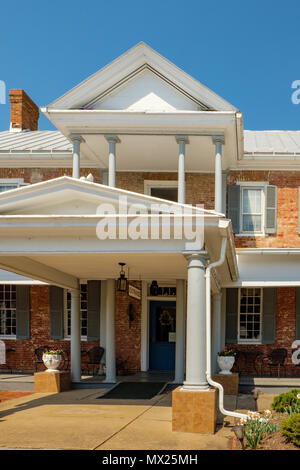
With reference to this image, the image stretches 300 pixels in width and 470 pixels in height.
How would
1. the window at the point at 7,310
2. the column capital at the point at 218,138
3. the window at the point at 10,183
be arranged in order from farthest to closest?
the window at the point at 7,310 → the window at the point at 10,183 → the column capital at the point at 218,138

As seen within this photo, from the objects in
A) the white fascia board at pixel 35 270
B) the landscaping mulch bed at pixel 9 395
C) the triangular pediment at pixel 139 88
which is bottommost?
the landscaping mulch bed at pixel 9 395

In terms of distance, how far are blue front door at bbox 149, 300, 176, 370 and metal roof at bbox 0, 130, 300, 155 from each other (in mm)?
5294

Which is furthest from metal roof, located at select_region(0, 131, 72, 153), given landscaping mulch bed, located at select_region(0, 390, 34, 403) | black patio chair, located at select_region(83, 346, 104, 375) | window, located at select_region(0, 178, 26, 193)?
landscaping mulch bed, located at select_region(0, 390, 34, 403)

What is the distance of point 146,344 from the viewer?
16.7 metres

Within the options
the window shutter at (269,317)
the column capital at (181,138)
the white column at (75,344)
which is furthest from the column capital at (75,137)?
the window shutter at (269,317)

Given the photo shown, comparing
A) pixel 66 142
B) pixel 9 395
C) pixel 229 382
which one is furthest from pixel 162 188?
pixel 9 395

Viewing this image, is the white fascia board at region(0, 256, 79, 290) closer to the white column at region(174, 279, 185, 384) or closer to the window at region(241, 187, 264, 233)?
the white column at region(174, 279, 185, 384)

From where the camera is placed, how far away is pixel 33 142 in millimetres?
18156

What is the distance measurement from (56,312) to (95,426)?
8128mm

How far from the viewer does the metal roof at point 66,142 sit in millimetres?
16797

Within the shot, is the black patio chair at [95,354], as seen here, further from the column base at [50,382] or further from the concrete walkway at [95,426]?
the concrete walkway at [95,426]

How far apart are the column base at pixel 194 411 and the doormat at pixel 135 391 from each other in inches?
154

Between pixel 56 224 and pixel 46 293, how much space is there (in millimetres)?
8557

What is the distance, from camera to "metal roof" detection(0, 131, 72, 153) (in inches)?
668
